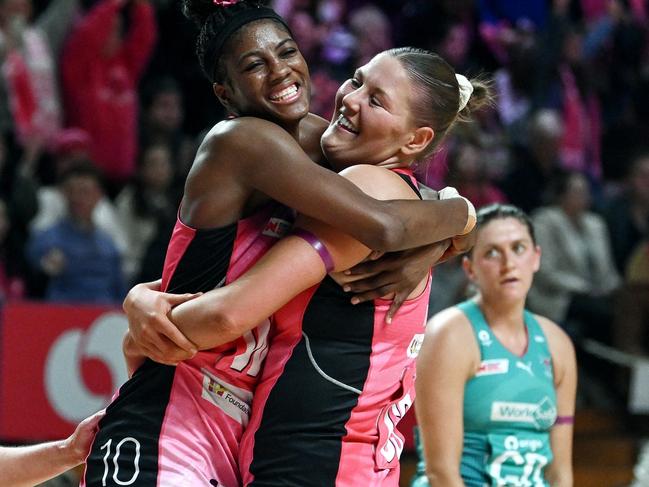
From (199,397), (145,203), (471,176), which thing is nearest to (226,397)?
(199,397)

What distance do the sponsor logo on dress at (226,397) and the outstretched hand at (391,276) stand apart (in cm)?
36

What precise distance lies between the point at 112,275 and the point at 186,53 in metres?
2.39

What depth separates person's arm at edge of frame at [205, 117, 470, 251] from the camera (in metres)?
2.58

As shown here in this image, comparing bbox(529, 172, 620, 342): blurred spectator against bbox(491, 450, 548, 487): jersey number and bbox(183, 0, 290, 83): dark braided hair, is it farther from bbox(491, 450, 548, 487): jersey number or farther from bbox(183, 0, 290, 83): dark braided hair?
bbox(183, 0, 290, 83): dark braided hair

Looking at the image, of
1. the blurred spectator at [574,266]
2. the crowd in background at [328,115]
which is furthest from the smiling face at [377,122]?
the blurred spectator at [574,266]

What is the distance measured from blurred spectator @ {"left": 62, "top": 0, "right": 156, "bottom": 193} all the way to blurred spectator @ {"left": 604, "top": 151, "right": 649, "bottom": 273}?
11.1ft

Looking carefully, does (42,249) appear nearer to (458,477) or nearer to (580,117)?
(458,477)

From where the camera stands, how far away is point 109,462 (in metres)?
2.70

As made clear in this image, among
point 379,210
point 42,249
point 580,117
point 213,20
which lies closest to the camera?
point 379,210

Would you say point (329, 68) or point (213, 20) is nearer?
point (213, 20)

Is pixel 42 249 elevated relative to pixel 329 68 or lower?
lower

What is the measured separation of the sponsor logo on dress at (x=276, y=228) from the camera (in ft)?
9.05

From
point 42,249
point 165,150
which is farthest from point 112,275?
point 165,150

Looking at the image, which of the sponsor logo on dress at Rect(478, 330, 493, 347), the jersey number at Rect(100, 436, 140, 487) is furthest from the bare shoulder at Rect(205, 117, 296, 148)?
the sponsor logo on dress at Rect(478, 330, 493, 347)
